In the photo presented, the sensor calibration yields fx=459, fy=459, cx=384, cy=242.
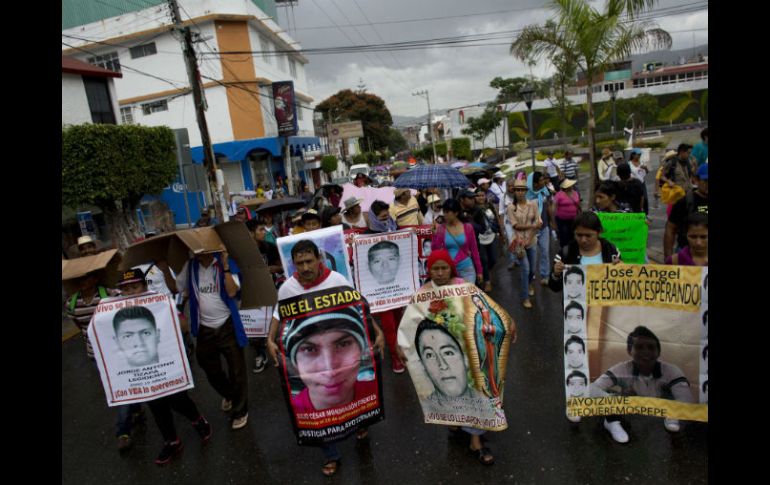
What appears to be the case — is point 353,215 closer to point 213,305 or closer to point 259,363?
point 259,363

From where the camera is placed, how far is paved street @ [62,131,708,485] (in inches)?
128

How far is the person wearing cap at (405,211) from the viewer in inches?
267

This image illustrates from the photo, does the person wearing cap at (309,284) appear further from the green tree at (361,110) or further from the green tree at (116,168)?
the green tree at (361,110)

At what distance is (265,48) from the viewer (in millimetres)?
30984

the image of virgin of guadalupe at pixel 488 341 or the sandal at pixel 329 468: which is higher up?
the image of virgin of guadalupe at pixel 488 341

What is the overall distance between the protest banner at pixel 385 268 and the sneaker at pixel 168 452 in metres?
2.37

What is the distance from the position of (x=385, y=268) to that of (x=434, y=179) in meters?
2.97

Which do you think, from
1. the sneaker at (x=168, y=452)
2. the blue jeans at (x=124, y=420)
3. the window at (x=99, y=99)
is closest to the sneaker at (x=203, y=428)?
the sneaker at (x=168, y=452)

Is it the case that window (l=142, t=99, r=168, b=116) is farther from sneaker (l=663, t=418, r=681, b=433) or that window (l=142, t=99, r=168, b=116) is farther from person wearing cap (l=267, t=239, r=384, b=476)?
sneaker (l=663, t=418, r=681, b=433)

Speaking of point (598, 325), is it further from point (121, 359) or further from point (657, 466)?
point (121, 359)

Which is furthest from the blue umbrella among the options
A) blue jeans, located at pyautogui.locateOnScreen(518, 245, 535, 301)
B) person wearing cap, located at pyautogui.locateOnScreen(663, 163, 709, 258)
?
person wearing cap, located at pyautogui.locateOnScreen(663, 163, 709, 258)

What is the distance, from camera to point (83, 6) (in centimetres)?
2938
